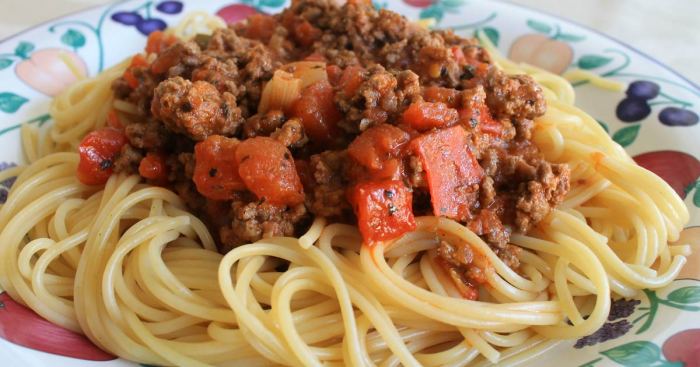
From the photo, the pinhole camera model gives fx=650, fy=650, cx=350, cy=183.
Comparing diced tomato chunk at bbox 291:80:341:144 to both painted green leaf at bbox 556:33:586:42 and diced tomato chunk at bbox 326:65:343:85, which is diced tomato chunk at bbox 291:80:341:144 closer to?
diced tomato chunk at bbox 326:65:343:85

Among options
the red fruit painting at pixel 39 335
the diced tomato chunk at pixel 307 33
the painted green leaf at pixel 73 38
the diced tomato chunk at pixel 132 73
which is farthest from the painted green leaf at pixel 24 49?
the red fruit painting at pixel 39 335

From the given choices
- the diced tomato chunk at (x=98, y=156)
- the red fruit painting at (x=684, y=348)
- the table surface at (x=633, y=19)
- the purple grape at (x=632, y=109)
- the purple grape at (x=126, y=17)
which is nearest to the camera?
the red fruit painting at (x=684, y=348)

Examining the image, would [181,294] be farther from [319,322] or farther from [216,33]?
[216,33]

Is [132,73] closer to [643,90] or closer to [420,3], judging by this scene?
[420,3]

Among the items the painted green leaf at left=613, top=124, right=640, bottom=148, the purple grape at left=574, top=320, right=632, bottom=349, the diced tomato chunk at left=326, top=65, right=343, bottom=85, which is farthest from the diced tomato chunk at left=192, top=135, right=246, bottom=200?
the painted green leaf at left=613, top=124, right=640, bottom=148

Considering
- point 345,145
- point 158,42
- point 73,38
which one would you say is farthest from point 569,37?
point 73,38

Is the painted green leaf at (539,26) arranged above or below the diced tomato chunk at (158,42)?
above

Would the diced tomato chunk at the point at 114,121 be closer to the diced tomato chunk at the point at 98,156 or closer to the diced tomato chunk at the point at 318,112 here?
the diced tomato chunk at the point at 98,156
